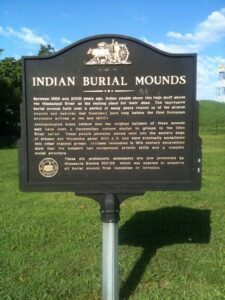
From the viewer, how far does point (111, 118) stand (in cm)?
430

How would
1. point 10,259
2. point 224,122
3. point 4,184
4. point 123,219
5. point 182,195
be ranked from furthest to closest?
1. point 224,122
2. point 4,184
3. point 182,195
4. point 123,219
5. point 10,259

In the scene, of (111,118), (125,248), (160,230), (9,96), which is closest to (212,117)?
(9,96)

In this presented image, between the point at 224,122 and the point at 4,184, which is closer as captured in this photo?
the point at 4,184

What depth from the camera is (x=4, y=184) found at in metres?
12.1

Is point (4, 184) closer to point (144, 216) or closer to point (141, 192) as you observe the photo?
point (144, 216)

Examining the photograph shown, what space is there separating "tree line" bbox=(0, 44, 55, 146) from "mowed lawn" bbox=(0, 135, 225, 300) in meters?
32.1

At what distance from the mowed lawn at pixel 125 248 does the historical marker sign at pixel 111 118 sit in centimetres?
128

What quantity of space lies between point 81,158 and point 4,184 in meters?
8.06

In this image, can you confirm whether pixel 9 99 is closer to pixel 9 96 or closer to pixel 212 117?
pixel 9 96

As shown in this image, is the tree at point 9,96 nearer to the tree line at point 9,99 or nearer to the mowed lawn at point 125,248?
the tree line at point 9,99

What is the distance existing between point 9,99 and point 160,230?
3638 cm

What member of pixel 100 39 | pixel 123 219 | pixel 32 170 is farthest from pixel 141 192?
pixel 123 219

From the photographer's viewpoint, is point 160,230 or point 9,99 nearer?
point 160,230

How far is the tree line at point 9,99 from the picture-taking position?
41688 millimetres
